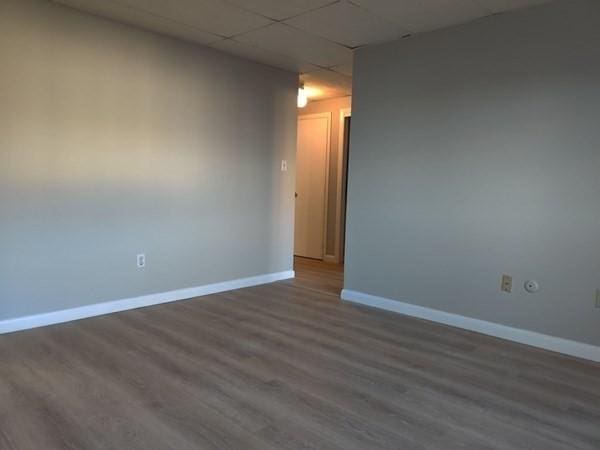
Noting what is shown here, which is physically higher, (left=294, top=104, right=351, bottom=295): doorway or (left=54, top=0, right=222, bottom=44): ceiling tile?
(left=54, top=0, right=222, bottom=44): ceiling tile

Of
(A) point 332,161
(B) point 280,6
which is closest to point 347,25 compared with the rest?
(B) point 280,6

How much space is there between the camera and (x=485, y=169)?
3.13 meters

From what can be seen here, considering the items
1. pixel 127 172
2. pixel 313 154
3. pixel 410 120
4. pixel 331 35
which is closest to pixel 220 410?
pixel 127 172

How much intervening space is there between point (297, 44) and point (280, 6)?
0.78 metres

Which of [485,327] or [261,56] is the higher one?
[261,56]

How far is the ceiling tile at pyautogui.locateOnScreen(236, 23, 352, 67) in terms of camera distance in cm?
342

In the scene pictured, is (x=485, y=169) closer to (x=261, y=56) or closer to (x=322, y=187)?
(x=261, y=56)

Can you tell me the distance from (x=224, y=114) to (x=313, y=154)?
7.65 ft

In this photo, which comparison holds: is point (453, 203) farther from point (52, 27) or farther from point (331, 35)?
point (52, 27)

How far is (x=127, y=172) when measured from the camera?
3.42 m

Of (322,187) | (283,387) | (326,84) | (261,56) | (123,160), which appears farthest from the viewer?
(322,187)

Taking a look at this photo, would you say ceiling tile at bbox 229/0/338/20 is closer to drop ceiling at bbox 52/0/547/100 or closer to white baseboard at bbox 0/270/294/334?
drop ceiling at bbox 52/0/547/100

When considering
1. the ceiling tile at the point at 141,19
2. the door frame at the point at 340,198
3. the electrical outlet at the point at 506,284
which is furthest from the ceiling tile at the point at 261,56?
the electrical outlet at the point at 506,284

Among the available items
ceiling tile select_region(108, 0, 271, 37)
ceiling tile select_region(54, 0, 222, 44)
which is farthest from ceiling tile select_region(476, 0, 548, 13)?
ceiling tile select_region(54, 0, 222, 44)
